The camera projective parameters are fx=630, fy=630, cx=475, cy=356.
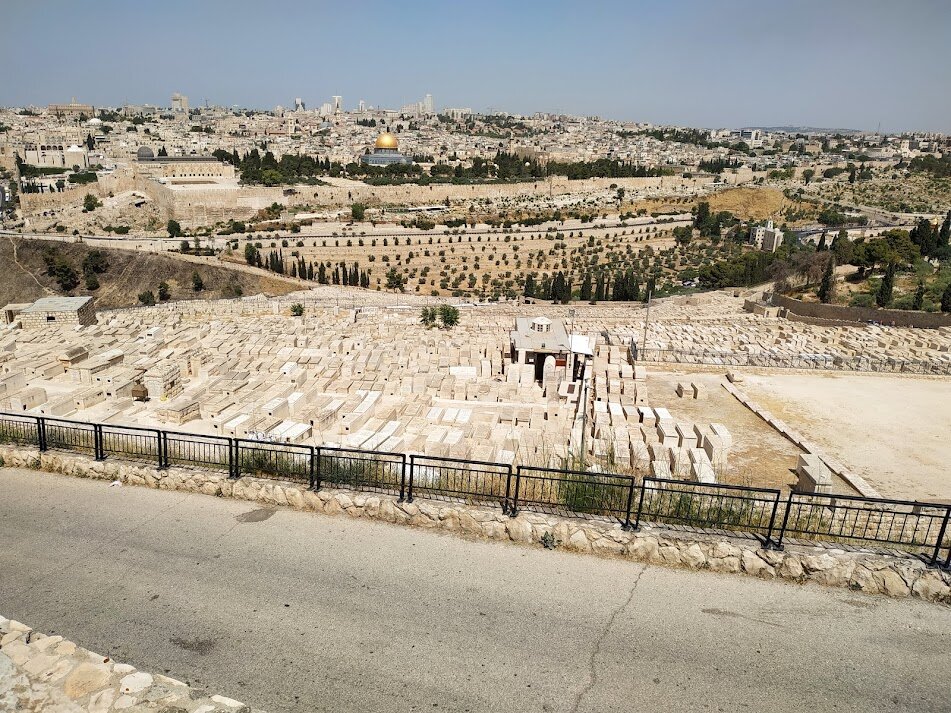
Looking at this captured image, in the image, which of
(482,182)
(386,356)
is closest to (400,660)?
(386,356)

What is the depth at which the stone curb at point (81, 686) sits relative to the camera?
379 cm

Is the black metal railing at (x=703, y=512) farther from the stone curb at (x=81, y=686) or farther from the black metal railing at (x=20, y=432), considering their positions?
the black metal railing at (x=20, y=432)

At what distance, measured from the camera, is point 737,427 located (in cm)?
1280

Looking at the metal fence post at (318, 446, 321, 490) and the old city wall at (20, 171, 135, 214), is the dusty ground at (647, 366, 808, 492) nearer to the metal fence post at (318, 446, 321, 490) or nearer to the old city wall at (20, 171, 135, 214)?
the metal fence post at (318, 446, 321, 490)

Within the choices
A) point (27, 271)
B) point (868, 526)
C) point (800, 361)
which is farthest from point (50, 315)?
point (868, 526)

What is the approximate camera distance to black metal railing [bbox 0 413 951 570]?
5.96 metres

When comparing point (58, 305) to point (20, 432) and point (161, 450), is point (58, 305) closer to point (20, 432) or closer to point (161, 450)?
point (20, 432)

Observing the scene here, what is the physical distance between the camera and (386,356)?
16.5m

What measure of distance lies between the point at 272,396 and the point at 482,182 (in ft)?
195

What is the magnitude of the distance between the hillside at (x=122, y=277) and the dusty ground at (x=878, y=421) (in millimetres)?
29388

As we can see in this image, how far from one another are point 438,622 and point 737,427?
9779mm

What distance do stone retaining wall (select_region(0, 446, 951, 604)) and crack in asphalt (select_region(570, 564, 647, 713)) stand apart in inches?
16.6

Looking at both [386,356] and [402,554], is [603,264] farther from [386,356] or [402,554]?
[402,554]

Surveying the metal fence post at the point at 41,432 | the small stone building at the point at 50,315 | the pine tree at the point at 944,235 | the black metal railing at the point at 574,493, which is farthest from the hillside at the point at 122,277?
the pine tree at the point at 944,235
